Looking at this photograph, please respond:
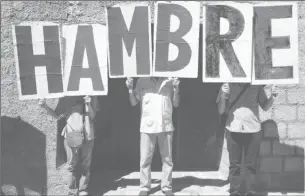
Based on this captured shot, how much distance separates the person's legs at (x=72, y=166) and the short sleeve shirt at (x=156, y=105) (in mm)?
888

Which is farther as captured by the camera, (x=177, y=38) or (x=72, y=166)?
(x=72, y=166)

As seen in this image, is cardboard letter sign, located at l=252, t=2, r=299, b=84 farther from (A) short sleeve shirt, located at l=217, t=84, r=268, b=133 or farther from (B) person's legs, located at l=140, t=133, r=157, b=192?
(B) person's legs, located at l=140, t=133, r=157, b=192

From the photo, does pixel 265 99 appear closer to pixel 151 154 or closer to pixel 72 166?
pixel 151 154

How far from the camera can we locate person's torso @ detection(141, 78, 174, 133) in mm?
4969

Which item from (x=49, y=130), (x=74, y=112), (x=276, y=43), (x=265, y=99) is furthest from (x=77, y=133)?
(x=276, y=43)

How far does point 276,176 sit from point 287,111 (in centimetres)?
92

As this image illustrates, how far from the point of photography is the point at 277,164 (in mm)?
5547

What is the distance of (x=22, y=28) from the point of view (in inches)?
189

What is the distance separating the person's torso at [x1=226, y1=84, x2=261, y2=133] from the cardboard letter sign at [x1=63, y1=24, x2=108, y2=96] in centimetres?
158

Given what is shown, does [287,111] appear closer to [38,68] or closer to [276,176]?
[276,176]

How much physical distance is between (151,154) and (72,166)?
0.99 metres

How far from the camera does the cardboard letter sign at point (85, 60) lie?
4852 millimetres

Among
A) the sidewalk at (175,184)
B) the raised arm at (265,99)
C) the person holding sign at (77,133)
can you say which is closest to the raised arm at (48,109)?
the person holding sign at (77,133)

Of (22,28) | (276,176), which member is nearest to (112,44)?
(22,28)
